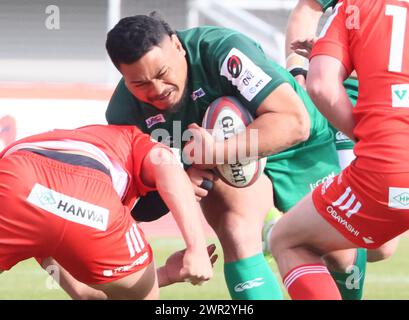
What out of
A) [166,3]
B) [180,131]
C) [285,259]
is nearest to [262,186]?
[180,131]

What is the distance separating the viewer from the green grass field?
5741mm

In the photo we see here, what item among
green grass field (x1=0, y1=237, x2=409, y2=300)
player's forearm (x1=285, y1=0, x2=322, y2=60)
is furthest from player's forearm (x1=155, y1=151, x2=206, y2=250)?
green grass field (x1=0, y1=237, x2=409, y2=300)

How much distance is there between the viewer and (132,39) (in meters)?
4.06

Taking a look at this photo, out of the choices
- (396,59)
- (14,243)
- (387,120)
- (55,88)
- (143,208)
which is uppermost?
(396,59)

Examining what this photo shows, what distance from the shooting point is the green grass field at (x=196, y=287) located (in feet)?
18.8

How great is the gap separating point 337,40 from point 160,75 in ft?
2.92

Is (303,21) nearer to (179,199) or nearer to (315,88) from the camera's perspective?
(315,88)

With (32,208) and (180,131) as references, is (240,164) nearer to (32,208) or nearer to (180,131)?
(180,131)

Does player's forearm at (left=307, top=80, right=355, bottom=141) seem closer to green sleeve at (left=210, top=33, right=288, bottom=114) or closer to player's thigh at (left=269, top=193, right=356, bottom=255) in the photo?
player's thigh at (left=269, top=193, right=356, bottom=255)

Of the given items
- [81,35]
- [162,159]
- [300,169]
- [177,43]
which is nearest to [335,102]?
[162,159]

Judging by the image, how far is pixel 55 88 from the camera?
36.6ft

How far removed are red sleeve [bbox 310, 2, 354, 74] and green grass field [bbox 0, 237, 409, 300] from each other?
2.35m

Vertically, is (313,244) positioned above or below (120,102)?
below

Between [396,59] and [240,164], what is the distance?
37.5 inches
